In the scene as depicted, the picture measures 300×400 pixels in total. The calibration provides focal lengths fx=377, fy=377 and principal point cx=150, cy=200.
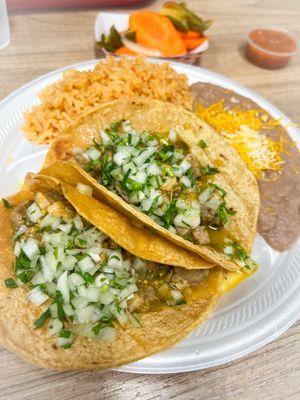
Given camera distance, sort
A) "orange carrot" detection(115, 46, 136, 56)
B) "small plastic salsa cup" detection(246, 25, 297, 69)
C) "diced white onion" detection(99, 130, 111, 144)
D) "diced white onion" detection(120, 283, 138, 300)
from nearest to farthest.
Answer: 1. "diced white onion" detection(120, 283, 138, 300)
2. "diced white onion" detection(99, 130, 111, 144)
3. "orange carrot" detection(115, 46, 136, 56)
4. "small plastic salsa cup" detection(246, 25, 297, 69)

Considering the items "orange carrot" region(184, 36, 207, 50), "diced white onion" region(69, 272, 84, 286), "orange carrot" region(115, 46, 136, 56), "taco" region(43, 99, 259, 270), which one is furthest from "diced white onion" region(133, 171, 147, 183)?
"orange carrot" region(184, 36, 207, 50)

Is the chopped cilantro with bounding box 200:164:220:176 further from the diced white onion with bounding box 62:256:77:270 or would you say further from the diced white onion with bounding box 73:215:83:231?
the diced white onion with bounding box 62:256:77:270

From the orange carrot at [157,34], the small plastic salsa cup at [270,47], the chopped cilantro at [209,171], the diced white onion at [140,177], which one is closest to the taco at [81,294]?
the diced white onion at [140,177]

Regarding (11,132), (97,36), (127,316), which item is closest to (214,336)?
(127,316)

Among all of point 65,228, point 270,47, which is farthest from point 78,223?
point 270,47

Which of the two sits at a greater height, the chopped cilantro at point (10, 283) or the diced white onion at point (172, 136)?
the diced white onion at point (172, 136)

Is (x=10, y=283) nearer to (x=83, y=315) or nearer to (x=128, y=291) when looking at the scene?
(x=83, y=315)

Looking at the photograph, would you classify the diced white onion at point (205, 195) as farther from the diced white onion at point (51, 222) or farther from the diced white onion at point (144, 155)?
the diced white onion at point (51, 222)
